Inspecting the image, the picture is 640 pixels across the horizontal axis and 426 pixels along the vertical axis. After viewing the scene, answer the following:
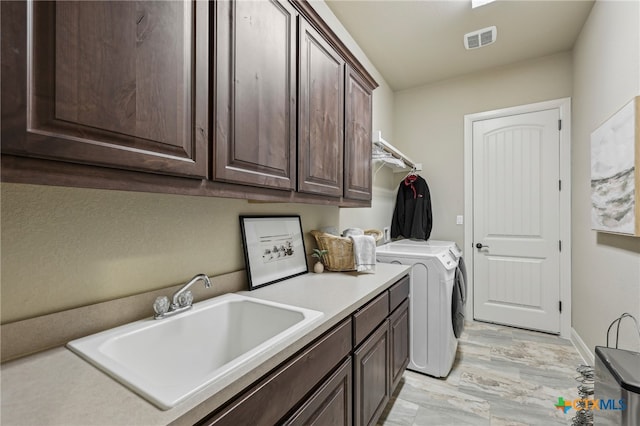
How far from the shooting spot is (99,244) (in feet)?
3.03

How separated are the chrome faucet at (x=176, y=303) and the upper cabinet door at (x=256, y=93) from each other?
43cm

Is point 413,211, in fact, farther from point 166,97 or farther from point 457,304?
point 166,97

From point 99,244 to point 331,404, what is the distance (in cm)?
100

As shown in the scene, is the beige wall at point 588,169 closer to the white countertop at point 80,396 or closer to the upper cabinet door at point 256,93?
the upper cabinet door at point 256,93

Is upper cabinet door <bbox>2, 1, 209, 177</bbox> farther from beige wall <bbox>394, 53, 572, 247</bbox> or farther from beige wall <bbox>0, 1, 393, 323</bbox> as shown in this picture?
beige wall <bbox>394, 53, 572, 247</bbox>

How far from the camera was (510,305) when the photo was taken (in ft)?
10.3

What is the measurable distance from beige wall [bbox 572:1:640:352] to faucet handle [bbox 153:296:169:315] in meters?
2.35

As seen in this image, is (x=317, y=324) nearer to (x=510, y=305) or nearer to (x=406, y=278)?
(x=406, y=278)

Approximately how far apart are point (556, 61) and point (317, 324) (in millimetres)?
3630

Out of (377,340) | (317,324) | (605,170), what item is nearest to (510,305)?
(605,170)

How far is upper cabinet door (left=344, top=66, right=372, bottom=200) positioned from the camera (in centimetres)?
187

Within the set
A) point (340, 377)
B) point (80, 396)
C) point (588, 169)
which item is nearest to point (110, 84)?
point (80, 396)

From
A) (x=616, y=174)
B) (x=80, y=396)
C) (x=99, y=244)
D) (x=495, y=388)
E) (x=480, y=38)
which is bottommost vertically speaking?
(x=495, y=388)

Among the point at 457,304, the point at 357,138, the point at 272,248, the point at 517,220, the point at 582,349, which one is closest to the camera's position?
the point at 272,248
